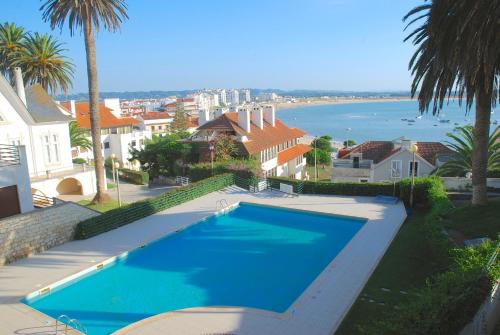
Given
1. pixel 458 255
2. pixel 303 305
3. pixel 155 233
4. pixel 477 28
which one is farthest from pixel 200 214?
pixel 477 28

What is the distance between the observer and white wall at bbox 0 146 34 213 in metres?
18.7

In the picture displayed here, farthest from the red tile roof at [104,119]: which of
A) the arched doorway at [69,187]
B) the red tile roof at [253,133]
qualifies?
the arched doorway at [69,187]

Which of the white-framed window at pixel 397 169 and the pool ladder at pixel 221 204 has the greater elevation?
the white-framed window at pixel 397 169

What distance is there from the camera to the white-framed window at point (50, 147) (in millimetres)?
29297

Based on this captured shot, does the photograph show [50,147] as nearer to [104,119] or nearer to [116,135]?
[116,135]

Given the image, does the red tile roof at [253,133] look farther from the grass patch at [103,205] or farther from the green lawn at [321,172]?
the grass patch at [103,205]

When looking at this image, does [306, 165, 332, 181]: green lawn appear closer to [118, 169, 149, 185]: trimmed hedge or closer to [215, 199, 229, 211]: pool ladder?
[118, 169, 149, 185]: trimmed hedge

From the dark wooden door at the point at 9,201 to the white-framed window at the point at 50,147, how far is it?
36.3 feet

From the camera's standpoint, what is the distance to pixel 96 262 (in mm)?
16922

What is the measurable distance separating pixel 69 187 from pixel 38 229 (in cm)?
1296

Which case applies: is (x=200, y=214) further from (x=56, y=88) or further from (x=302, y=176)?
(x=302, y=176)

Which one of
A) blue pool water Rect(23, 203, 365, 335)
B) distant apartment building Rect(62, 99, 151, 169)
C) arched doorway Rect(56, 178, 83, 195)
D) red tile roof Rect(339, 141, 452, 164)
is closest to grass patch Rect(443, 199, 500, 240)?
blue pool water Rect(23, 203, 365, 335)

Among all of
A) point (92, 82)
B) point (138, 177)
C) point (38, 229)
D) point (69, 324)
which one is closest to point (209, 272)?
point (69, 324)

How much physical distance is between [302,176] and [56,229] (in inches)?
1380
